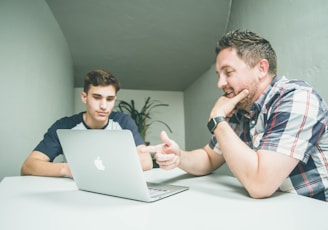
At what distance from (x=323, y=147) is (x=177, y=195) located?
2.01ft

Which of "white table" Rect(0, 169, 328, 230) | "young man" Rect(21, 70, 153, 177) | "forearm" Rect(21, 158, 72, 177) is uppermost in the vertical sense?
"young man" Rect(21, 70, 153, 177)

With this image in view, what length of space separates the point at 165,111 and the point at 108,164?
356 centimetres

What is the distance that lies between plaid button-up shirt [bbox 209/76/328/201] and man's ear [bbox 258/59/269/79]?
0.28ft

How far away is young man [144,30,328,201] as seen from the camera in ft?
2.93

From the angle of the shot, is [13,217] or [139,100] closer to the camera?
[13,217]

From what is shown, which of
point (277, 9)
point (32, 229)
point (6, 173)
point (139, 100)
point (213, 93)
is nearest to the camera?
point (32, 229)

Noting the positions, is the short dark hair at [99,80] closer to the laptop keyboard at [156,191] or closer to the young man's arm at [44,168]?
the young man's arm at [44,168]

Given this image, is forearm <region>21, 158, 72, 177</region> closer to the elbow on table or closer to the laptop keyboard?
the laptop keyboard

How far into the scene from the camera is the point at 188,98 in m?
4.27

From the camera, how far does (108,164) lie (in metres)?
0.86

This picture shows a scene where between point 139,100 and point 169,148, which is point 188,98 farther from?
point 169,148

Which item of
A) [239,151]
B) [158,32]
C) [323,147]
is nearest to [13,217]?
[239,151]

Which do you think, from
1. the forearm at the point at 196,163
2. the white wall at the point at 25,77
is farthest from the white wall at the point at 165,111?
the forearm at the point at 196,163

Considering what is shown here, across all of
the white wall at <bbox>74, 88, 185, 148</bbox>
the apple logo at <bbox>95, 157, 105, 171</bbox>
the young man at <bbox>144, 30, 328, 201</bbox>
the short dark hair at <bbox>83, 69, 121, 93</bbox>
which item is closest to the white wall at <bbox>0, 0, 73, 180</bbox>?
the short dark hair at <bbox>83, 69, 121, 93</bbox>
